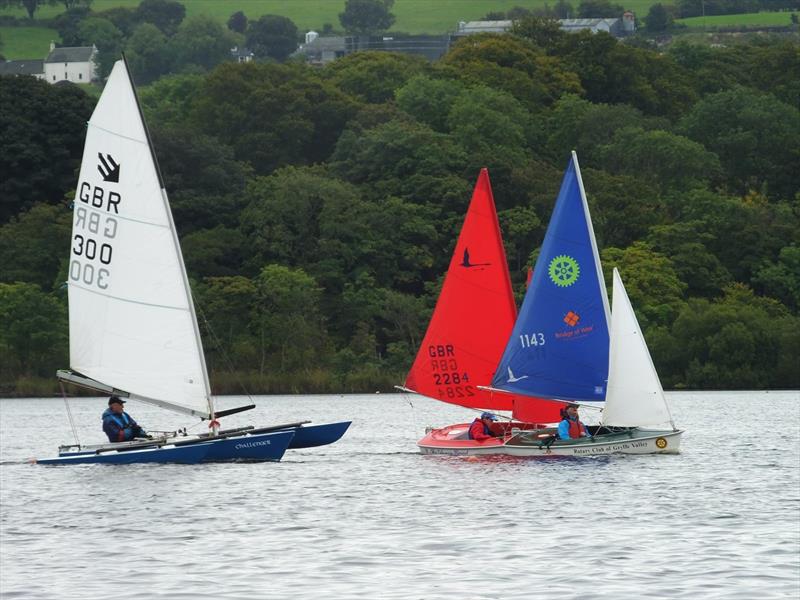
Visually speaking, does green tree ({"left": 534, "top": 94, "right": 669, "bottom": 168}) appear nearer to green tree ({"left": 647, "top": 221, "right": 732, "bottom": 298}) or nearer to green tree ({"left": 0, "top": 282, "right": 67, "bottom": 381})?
green tree ({"left": 647, "top": 221, "right": 732, "bottom": 298})

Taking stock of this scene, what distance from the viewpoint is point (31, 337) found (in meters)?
94.1

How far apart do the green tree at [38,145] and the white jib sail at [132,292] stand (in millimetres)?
70463

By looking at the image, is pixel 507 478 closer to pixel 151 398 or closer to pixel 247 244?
pixel 151 398

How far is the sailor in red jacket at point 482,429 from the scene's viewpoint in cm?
4497

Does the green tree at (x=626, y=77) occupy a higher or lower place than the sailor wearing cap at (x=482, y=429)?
higher

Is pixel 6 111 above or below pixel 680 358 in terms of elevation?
above

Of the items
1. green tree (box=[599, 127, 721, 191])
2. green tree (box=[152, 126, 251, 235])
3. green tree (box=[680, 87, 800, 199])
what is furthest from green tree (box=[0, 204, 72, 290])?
green tree (box=[680, 87, 800, 199])

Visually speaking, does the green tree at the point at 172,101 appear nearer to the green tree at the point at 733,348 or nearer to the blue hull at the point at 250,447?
the green tree at the point at 733,348

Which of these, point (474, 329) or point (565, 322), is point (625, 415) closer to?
point (565, 322)

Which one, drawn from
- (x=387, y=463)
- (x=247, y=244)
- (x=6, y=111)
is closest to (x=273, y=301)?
(x=247, y=244)

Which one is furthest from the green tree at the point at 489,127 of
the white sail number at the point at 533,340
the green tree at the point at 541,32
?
the white sail number at the point at 533,340

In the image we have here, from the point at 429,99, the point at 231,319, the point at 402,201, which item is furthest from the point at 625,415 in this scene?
the point at 429,99

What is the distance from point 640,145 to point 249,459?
76160 mm

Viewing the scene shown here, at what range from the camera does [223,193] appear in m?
111
